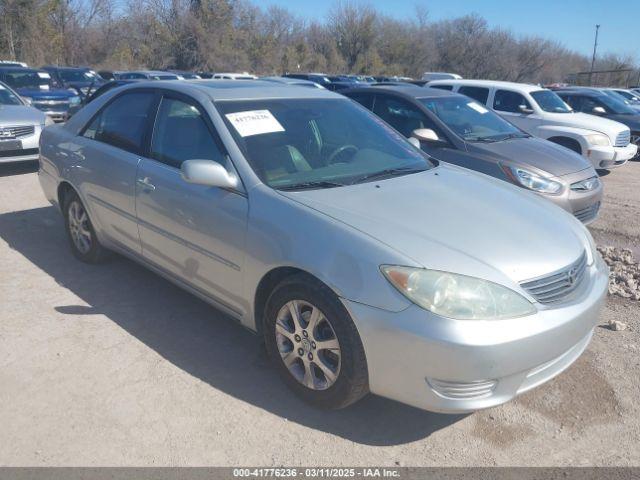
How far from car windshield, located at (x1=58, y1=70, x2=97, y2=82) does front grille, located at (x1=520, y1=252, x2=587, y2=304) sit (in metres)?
19.2

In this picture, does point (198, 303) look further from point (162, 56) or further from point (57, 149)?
point (162, 56)

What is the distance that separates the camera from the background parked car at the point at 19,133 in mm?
8406

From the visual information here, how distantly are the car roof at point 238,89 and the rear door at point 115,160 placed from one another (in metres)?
0.25

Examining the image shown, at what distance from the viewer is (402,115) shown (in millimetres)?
6812

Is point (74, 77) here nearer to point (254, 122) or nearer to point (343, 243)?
point (254, 122)

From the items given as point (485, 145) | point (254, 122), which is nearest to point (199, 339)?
point (254, 122)

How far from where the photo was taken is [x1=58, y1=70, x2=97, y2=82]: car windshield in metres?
18.7

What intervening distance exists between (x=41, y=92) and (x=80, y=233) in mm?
10591

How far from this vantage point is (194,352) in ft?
11.7

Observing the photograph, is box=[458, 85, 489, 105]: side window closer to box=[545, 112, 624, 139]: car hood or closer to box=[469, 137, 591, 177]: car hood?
box=[545, 112, 624, 139]: car hood

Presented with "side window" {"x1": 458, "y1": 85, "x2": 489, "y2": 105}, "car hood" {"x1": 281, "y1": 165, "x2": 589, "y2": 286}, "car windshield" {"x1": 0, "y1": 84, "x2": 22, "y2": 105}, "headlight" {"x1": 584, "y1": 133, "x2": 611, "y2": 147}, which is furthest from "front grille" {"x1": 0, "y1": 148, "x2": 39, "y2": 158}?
"headlight" {"x1": 584, "y1": 133, "x2": 611, "y2": 147}

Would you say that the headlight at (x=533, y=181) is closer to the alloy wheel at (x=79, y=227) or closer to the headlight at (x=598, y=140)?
the alloy wheel at (x=79, y=227)

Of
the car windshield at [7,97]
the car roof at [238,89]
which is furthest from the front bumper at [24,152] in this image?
the car roof at [238,89]

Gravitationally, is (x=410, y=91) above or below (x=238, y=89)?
below
